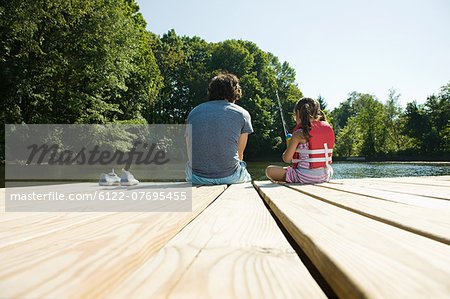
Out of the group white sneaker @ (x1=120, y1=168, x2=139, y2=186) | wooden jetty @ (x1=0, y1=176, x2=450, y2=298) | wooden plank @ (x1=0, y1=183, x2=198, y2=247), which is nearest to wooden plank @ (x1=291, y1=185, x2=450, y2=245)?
wooden jetty @ (x1=0, y1=176, x2=450, y2=298)

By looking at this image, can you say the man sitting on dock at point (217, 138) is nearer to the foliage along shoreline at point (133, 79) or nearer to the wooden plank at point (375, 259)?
the wooden plank at point (375, 259)

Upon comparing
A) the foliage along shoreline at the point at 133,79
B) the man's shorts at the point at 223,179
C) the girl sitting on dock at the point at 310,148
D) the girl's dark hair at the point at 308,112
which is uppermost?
the foliage along shoreline at the point at 133,79

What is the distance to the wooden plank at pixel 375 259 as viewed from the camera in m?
0.37

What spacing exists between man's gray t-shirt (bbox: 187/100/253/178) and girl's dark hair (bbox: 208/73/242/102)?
0.36ft

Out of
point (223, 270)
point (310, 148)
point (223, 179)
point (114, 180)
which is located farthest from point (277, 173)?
point (223, 270)

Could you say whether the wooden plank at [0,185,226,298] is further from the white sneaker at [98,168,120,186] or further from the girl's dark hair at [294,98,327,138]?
the girl's dark hair at [294,98,327,138]

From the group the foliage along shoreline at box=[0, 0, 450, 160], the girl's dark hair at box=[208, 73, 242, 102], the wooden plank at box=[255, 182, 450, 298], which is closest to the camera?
the wooden plank at box=[255, 182, 450, 298]

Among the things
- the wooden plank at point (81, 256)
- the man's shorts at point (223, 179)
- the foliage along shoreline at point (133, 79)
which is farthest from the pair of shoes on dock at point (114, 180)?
the foliage along shoreline at point (133, 79)

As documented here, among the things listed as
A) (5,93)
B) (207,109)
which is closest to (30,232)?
(207,109)

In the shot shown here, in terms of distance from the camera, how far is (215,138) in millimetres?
2816

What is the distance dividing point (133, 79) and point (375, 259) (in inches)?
772

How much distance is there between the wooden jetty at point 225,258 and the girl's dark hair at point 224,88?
2227mm

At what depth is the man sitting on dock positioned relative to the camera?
282cm

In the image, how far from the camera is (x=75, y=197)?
1617 mm
